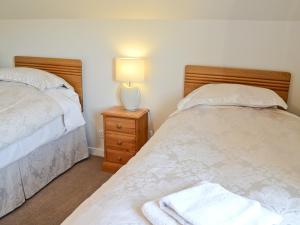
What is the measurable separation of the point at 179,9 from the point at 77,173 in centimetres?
178

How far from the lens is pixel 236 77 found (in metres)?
2.68

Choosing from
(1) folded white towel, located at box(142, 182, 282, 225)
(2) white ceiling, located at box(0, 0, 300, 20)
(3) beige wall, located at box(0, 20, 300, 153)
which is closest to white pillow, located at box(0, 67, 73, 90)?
(3) beige wall, located at box(0, 20, 300, 153)

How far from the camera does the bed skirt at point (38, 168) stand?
2275mm

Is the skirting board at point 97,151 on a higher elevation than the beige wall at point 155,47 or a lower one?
lower

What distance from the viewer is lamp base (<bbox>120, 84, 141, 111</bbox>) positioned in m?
2.84

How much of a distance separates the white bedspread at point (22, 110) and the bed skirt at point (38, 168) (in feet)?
0.81

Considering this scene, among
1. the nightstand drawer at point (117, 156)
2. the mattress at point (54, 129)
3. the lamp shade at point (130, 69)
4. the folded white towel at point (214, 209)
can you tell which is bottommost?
the nightstand drawer at point (117, 156)

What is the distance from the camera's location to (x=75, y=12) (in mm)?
3014

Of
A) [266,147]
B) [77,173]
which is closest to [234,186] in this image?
[266,147]

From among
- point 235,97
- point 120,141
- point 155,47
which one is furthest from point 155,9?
point 120,141

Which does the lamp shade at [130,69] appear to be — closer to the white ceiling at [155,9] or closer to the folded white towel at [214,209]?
the white ceiling at [155,9]

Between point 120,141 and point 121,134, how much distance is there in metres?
0.07

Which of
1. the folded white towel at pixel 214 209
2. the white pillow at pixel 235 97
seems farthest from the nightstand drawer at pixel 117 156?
the folded white towel at pixel 214 209

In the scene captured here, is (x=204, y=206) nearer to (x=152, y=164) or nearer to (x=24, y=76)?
(x=152, y=164)
